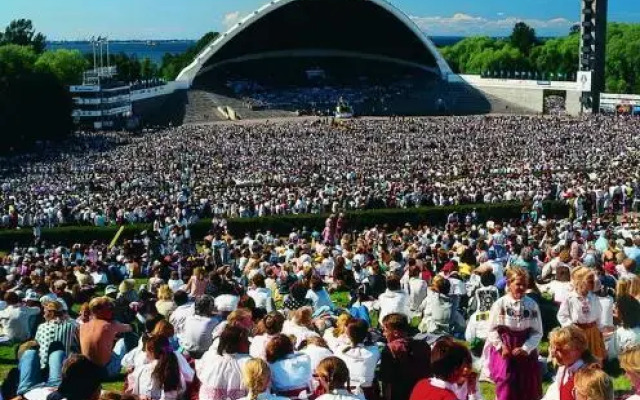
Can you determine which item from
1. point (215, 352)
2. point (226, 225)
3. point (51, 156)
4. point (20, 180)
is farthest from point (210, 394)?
point (51, 156)

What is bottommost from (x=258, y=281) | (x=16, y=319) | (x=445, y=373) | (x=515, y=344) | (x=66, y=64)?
(x=16, y=319)

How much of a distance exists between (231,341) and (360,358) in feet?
3.50

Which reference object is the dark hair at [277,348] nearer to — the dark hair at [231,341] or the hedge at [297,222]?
the dark hair at [231,341]

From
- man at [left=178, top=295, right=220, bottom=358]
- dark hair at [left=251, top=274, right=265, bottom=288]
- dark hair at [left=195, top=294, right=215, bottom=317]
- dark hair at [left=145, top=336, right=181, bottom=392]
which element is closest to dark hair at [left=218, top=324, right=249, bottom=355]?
dark hair at [left=145, top=336, right=181, bottom=392]

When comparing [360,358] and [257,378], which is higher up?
[257,378]

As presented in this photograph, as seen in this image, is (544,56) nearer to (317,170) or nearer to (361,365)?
(317,170)

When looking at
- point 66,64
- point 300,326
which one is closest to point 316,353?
point 300,326

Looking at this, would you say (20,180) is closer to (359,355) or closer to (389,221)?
(389,221)

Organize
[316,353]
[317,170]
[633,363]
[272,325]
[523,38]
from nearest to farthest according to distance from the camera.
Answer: [633,363]
[316,353]
[272,325]
[317,170]
[523,38]

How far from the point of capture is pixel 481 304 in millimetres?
9117

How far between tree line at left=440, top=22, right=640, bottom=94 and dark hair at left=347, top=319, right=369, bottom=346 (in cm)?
7956

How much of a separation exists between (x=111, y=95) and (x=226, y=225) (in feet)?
141

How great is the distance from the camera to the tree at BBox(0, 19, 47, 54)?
89438 mm

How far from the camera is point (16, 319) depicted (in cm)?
1077
